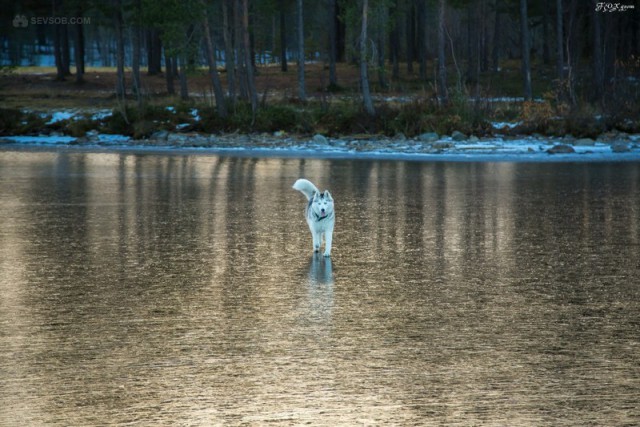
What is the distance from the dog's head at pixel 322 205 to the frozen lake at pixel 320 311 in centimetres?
56

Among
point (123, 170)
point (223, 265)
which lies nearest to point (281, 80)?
point (123, 170)

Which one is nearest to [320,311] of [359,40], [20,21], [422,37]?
[359,40]

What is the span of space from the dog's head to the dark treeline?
84.3 feet

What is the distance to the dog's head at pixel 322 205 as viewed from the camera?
37.9 feet

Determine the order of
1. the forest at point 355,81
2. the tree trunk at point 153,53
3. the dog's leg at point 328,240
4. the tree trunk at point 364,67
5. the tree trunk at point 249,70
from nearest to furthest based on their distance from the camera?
1. the dog's leg at point 328,240
2. the forest at point 355,81
3. the tree trunk at point 364,67
4. the tree trunk at point 249,70
5. the tree trunk at point 153,53

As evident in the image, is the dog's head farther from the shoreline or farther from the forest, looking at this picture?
the forest

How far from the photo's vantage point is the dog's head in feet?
37.9

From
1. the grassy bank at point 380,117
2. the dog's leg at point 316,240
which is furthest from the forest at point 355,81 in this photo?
the dog's leg at point 316,240

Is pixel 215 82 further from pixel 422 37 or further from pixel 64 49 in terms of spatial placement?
pixel 64 49

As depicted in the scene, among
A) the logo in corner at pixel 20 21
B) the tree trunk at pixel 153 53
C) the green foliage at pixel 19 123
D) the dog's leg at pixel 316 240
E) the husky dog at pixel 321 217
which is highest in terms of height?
the logo in corner at pixel 20 21

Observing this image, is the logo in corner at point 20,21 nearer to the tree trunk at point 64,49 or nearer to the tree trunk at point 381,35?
the tree trunk at point 64,49

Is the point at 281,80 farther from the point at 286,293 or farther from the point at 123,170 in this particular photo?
the point at 286,293

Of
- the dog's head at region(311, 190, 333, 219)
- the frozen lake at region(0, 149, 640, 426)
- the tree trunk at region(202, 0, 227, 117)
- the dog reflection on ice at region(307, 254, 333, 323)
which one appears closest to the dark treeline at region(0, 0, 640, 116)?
the tree trunk at region(202, 0, 227, 117)

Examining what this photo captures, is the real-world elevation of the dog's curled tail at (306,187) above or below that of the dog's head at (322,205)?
above
